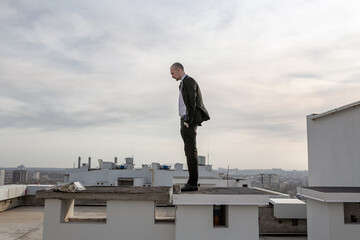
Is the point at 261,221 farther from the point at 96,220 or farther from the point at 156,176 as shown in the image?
the point at 156,176

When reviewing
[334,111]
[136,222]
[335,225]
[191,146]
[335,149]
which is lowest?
[335,225]

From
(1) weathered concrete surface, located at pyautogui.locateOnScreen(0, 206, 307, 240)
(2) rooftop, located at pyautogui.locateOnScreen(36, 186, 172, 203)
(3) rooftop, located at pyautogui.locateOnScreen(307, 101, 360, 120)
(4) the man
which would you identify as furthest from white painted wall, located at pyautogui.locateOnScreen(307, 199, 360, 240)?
(1) weathered concrete surface, located at pyautogui.locateOnScreen(0, 206, 307, 240)

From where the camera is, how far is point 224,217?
5.24 metres

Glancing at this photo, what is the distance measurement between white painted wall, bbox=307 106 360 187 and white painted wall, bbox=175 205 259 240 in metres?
5.41

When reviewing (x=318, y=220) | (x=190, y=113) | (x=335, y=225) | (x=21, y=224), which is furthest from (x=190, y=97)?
(x=21, y=224)

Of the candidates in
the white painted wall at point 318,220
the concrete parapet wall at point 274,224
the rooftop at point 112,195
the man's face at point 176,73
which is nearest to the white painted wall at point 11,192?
the rooftop at point 112,195

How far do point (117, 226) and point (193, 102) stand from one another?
232 centimetres

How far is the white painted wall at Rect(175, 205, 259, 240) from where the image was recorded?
4.94m

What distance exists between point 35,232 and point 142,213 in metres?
7.52

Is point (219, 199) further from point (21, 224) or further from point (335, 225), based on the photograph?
point (21, 224)

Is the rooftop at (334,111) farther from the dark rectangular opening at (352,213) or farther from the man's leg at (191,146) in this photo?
the man's leg at (191,146)

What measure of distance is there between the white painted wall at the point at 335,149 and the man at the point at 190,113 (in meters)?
5.78

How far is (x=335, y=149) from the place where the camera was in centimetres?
1018

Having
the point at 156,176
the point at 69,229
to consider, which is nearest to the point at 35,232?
the point at 69,229
